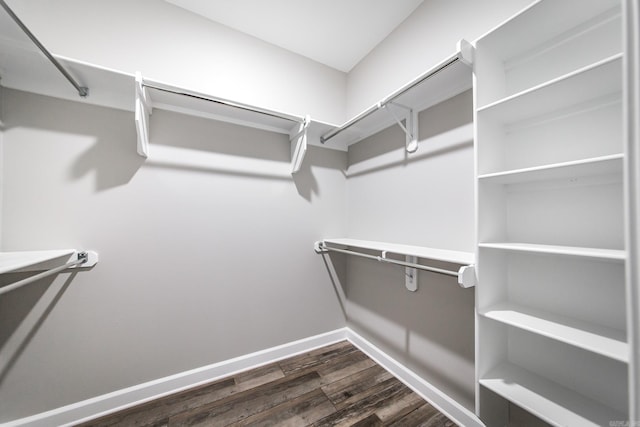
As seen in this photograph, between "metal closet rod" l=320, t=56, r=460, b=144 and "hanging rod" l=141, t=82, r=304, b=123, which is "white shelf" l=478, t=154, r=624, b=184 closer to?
"metal closet rod" l=320, t=56, r=460, b=144

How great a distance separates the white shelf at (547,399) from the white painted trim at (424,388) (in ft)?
1.38

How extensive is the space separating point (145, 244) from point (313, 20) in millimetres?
1907

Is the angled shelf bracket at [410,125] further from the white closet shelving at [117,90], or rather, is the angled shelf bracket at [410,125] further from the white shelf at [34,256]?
the white shelf at [34,256]

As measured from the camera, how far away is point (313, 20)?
5.34 feet

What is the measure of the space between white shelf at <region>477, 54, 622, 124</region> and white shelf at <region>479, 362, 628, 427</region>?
110 centimetres

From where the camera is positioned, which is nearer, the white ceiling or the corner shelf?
the corner shelf

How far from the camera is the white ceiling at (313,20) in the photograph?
1509 millimetres

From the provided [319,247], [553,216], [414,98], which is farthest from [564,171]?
[319,247]

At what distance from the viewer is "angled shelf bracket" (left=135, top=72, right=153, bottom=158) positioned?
3.87ft

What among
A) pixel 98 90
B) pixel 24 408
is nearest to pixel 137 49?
pixel 98 90

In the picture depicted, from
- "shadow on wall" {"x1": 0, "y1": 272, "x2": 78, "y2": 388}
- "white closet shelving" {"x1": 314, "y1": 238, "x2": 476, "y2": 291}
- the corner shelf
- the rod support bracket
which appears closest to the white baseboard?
"shadow on wall" {"x1": 0, "y1": 272, "x2": 78, "y2": 388}

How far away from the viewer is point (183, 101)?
1.44 metres

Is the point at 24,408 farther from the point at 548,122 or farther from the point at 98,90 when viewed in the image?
the point at 548,122

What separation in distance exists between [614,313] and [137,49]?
8.66ft
